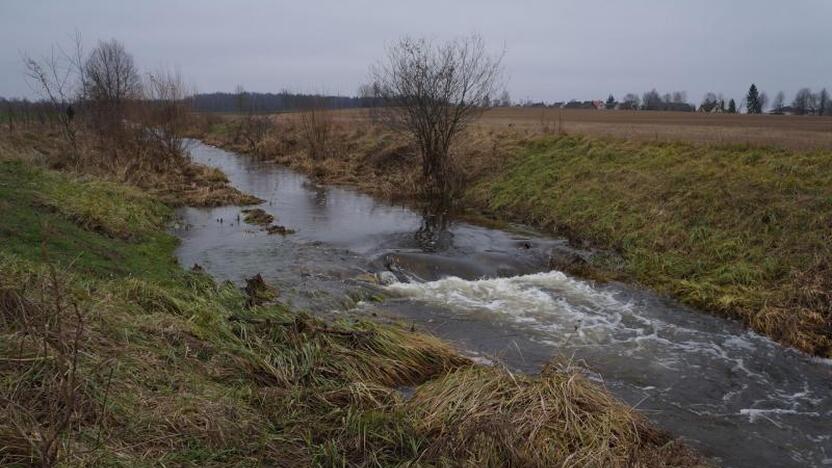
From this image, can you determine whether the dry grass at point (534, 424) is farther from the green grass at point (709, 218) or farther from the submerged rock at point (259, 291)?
the green grass at point (709, 218)

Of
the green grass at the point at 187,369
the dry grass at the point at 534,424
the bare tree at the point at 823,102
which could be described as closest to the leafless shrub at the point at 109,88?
the green grass at the point at 187,369

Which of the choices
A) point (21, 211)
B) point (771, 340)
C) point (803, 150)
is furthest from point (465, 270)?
point (803, 150)

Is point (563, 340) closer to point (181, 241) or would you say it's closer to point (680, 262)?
point (680, 262)

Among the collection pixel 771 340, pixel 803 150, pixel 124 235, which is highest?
pixel 803 150

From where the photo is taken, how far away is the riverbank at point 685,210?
991 cm

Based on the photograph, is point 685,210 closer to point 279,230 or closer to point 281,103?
point 279,230

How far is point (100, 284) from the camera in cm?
739

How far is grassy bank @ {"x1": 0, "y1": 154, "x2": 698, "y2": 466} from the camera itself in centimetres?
402

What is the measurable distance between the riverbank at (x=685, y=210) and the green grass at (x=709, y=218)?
→ 27 mm

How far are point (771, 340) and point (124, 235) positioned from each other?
39.3ft

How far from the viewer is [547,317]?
9.47 m

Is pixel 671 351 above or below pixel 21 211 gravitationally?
below

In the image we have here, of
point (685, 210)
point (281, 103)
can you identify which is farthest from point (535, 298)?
point (281, 103)

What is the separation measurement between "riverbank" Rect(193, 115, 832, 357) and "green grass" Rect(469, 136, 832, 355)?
0.03 meters
